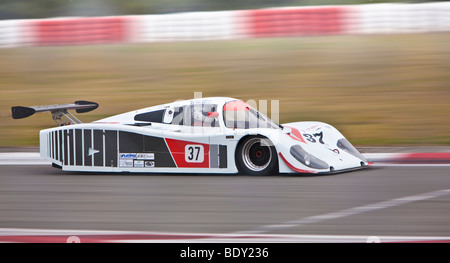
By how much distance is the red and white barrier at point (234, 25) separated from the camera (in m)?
16.5

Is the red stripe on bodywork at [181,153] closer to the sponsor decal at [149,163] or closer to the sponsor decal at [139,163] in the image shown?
the sponsor decal at [149,163]

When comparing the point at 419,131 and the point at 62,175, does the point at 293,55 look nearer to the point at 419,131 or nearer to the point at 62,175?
the point at 419,131

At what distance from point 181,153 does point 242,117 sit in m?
0.89

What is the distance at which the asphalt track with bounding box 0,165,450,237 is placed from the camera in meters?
5.49

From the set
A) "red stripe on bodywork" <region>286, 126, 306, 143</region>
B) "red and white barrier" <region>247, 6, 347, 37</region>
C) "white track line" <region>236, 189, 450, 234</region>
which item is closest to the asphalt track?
"white track line" <region>236, 189, 450, 234</region>

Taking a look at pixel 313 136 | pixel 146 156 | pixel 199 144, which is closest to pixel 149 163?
pixel 146 156

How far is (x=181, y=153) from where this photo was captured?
27.0 ft

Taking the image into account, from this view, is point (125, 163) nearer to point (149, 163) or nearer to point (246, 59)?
point (149, 163)

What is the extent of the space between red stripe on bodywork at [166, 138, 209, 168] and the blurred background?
515 centimetres

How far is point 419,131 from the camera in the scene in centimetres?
1170

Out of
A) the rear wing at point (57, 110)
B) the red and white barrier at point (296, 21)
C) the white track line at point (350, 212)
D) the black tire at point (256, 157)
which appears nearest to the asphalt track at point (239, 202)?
the white track line at point (350, 212)
